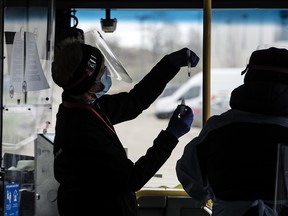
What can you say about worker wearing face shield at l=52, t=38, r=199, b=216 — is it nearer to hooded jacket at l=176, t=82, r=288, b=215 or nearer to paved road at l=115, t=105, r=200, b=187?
hooded jacket at l=176, t=82, r=288, b=215

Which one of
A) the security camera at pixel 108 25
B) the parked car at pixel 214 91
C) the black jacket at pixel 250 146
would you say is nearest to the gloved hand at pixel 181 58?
the black jacket at pixel 250 146

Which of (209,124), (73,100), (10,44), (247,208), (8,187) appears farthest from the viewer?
(10,44)

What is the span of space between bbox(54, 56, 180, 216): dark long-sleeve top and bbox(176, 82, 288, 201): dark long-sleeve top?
0.61ft

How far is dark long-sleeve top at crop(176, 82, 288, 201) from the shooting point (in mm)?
2328

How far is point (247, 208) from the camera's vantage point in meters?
2.33

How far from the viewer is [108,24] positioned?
155 inches

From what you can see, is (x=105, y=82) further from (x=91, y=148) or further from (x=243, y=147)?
(x=243, y=147)

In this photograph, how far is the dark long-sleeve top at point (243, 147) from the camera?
233 centimetres

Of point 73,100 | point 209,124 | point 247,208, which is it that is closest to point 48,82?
point 73,100

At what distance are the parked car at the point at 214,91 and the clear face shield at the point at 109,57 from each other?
0.59 meters

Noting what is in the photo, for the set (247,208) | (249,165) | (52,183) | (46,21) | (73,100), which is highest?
(46,21)

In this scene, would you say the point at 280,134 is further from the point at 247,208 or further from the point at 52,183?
the point at 52,183

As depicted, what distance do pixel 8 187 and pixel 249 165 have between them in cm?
159

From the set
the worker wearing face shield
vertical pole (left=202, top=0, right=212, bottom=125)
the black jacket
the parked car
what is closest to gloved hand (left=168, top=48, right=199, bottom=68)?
vertical pole (left=202, top=0, right=212, bottom=125)
